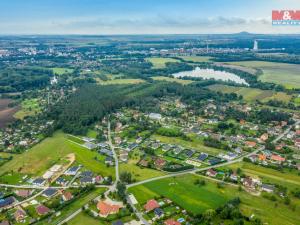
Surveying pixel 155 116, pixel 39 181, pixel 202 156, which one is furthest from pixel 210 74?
pixel 39 181

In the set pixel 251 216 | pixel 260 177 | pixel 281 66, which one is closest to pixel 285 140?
pixel 260 177

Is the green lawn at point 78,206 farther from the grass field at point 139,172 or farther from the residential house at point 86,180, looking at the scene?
the grass field at point 139,172

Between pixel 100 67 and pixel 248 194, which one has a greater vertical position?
pixel 100 67

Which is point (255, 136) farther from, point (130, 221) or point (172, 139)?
point (130, 221)

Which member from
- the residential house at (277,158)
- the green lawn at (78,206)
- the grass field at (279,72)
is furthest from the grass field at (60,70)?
the residential house at (277,158)

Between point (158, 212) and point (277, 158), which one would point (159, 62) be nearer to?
point (277, 158)

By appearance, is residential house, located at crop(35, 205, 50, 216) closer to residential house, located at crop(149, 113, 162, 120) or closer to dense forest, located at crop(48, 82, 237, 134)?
dense forest, located at crop(48, 82, 237, 134)
